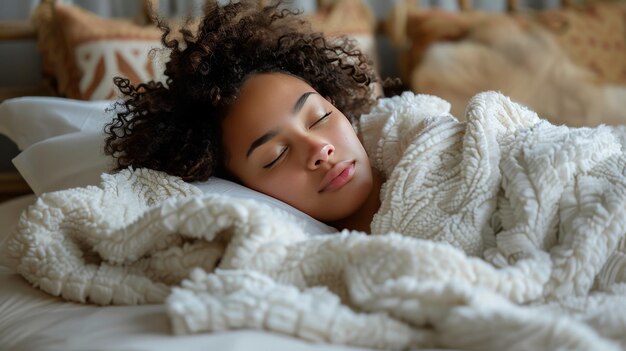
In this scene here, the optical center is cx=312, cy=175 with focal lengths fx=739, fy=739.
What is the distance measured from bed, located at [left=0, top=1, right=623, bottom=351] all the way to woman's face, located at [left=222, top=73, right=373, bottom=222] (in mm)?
35

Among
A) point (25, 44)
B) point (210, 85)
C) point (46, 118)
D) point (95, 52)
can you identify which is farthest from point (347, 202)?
point (25, 44)

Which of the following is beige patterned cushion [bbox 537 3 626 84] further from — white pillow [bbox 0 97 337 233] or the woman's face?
white pillow [bbox 0 97 337 233]

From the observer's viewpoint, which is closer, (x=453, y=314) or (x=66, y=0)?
(x=453, y=314)

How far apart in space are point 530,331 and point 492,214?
284mm

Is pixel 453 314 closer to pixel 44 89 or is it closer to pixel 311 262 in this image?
pixel 311 262

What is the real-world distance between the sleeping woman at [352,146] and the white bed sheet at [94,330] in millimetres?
291

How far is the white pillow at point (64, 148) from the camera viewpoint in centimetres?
111

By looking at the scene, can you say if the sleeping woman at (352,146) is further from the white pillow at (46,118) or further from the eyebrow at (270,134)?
the white pillow at (46,118)

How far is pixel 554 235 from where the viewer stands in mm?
865

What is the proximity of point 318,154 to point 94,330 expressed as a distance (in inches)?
16.7

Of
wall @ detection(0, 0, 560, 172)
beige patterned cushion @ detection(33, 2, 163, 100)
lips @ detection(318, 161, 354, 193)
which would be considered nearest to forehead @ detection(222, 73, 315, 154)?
lips @ detection(318, 161, 354, 193)

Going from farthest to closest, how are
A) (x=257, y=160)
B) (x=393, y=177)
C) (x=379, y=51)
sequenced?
(x=379, y=51) < (x=257, y=160) < (x=393, y=177)

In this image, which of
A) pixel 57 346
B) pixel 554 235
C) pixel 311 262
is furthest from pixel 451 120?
pixel 57 346

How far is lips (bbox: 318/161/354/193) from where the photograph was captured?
1.08 m
